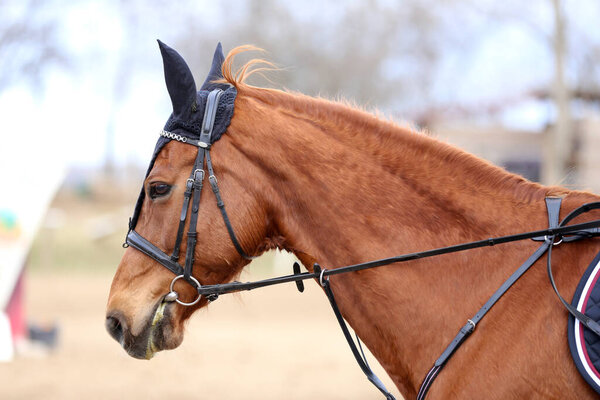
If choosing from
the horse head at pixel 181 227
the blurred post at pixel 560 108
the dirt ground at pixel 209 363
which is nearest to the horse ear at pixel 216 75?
the horse head at pixel 181 227

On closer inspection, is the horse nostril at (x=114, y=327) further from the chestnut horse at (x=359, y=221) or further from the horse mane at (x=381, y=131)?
the horse mane at (x=381, y=131)

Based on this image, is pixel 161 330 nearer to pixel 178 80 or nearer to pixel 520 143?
pixel 178 80

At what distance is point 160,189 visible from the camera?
2838 millimetres

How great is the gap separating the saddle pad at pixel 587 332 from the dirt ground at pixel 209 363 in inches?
120

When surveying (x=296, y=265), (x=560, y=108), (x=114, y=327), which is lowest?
(x=560, y=108)

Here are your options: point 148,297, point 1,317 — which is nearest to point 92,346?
point 1,317

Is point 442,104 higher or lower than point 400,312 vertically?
lower

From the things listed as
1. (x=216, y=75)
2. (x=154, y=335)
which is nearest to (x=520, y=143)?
(x=216, y=75)

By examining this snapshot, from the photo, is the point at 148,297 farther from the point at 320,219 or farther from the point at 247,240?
the point at 320,219

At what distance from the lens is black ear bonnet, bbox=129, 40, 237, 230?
281cm

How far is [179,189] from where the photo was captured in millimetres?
2811

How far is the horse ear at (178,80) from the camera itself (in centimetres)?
280

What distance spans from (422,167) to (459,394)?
1.04 m

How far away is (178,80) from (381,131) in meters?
1.02
